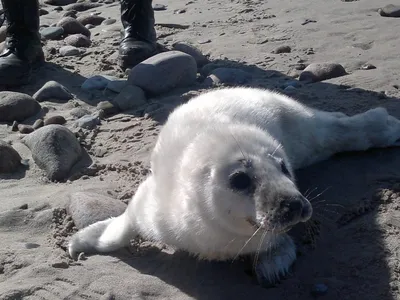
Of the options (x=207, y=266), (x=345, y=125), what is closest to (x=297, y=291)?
(x=207, y=266)

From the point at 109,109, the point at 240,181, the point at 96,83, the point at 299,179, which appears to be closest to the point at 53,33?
the point at 96,83

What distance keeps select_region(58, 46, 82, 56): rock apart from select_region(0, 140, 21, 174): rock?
227 centimetres

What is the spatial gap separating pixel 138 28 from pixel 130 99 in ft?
3.83

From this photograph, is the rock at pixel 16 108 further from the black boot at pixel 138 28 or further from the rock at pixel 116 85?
the black boot at pixel 138 28

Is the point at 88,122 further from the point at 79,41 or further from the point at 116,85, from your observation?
the point at 79,41

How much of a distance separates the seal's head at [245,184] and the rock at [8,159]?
1.54 m

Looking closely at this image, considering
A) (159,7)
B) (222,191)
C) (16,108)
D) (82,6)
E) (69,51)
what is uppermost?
(222,191)

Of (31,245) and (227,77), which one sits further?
(227,77)

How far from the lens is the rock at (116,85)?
5.54 metres

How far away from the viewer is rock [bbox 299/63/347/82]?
17.0ft

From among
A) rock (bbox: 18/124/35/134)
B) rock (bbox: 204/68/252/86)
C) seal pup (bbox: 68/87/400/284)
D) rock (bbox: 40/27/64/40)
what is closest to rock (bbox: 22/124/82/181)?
rock (bbox: 18/124/35/134)

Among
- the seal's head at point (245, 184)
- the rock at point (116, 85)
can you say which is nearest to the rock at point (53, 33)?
the rock at point (116, 85)

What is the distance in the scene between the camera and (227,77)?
5395mm

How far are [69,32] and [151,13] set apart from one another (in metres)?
1.39
